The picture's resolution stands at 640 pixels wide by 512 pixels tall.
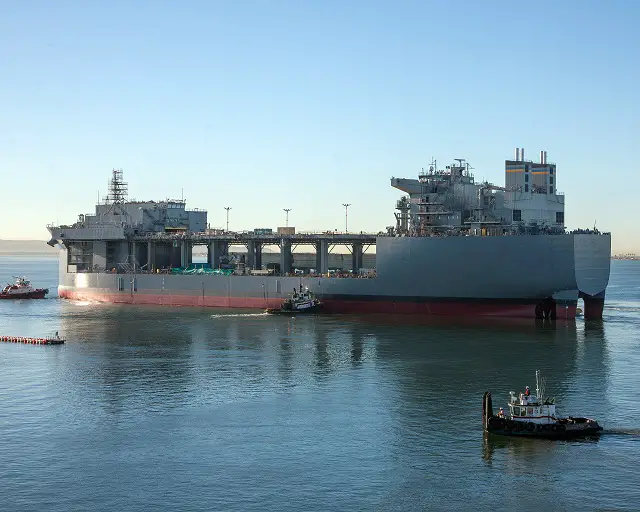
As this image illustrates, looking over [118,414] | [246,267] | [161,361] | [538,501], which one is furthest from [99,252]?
[538,501]

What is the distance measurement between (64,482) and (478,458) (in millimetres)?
17514

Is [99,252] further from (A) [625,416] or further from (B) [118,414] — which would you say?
(A) [625,416]

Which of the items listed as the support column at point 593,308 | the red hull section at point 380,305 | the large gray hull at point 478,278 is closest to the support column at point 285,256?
the red hull section at point 380,305

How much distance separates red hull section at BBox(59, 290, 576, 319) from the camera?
80375mm

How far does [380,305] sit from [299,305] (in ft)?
30.1

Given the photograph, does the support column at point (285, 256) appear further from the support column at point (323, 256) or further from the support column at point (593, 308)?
the support column at point (593, 308)

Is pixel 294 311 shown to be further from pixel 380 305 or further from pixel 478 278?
pixel 478 278

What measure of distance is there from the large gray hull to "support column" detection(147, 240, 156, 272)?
88.5ft

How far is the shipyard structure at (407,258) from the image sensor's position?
7927 cm

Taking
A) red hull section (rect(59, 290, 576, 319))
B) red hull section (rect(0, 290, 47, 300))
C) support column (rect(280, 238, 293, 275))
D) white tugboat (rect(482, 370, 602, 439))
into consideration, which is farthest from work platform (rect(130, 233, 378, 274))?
white tugboat (rect(482, 370, 602, 439))

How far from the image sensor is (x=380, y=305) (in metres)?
87.5

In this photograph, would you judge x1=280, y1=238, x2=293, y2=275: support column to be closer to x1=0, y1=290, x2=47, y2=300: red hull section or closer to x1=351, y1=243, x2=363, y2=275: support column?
x1=351, y1=243, x2=363, y2=275: support column

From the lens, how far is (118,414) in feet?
140

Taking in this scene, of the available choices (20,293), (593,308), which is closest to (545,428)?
(593,308)
